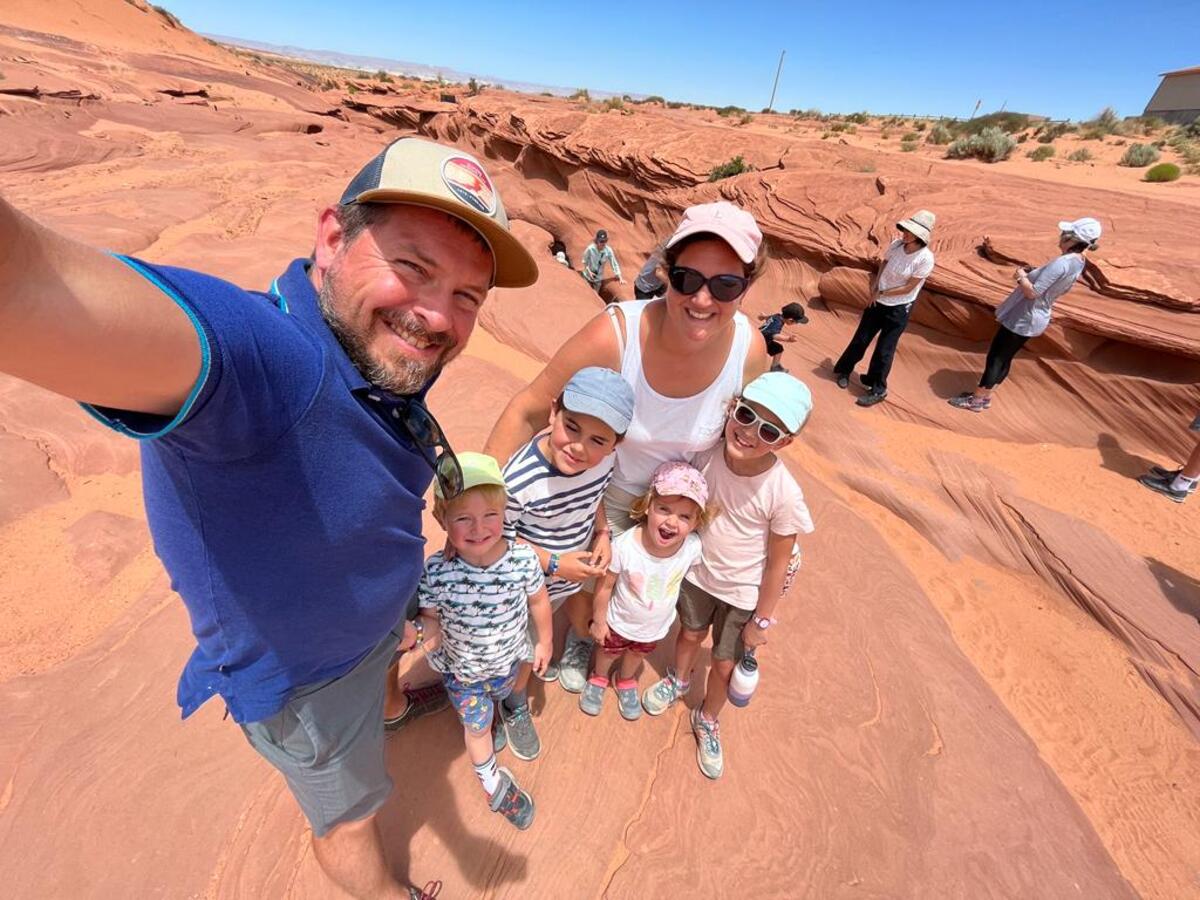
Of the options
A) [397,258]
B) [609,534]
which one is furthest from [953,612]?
[397,258]

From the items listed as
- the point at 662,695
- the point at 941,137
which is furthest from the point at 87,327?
→ the point at 941,137

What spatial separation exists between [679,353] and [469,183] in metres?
1.10

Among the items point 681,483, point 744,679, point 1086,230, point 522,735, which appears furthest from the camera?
point 1086,230

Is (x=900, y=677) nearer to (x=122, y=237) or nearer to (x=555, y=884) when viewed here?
(x=555, y=884)

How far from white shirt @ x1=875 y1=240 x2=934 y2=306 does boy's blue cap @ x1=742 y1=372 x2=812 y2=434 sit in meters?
4.34

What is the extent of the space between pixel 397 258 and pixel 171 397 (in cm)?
47

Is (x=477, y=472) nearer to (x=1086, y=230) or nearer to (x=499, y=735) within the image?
(x=499, y=735)

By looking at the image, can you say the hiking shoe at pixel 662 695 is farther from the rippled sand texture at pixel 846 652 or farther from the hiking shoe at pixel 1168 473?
the hiking shoe at pixel 1168 473

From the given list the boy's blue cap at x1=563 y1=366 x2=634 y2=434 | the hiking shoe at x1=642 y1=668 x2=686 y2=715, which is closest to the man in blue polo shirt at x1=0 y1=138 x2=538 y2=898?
the boy's blue cap at x1=563 y1=366 x2=634 y2=434

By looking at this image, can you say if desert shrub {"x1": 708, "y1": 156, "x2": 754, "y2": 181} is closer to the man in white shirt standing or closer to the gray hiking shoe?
the man in white shirt standing

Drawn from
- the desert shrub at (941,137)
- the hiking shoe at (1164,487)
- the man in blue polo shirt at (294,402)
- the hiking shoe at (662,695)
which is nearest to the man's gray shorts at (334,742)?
the man in blue polo shirt at (294,402)

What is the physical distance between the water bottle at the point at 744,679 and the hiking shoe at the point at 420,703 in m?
1.36

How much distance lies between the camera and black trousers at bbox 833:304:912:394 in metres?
5.53

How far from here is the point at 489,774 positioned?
214 cm
